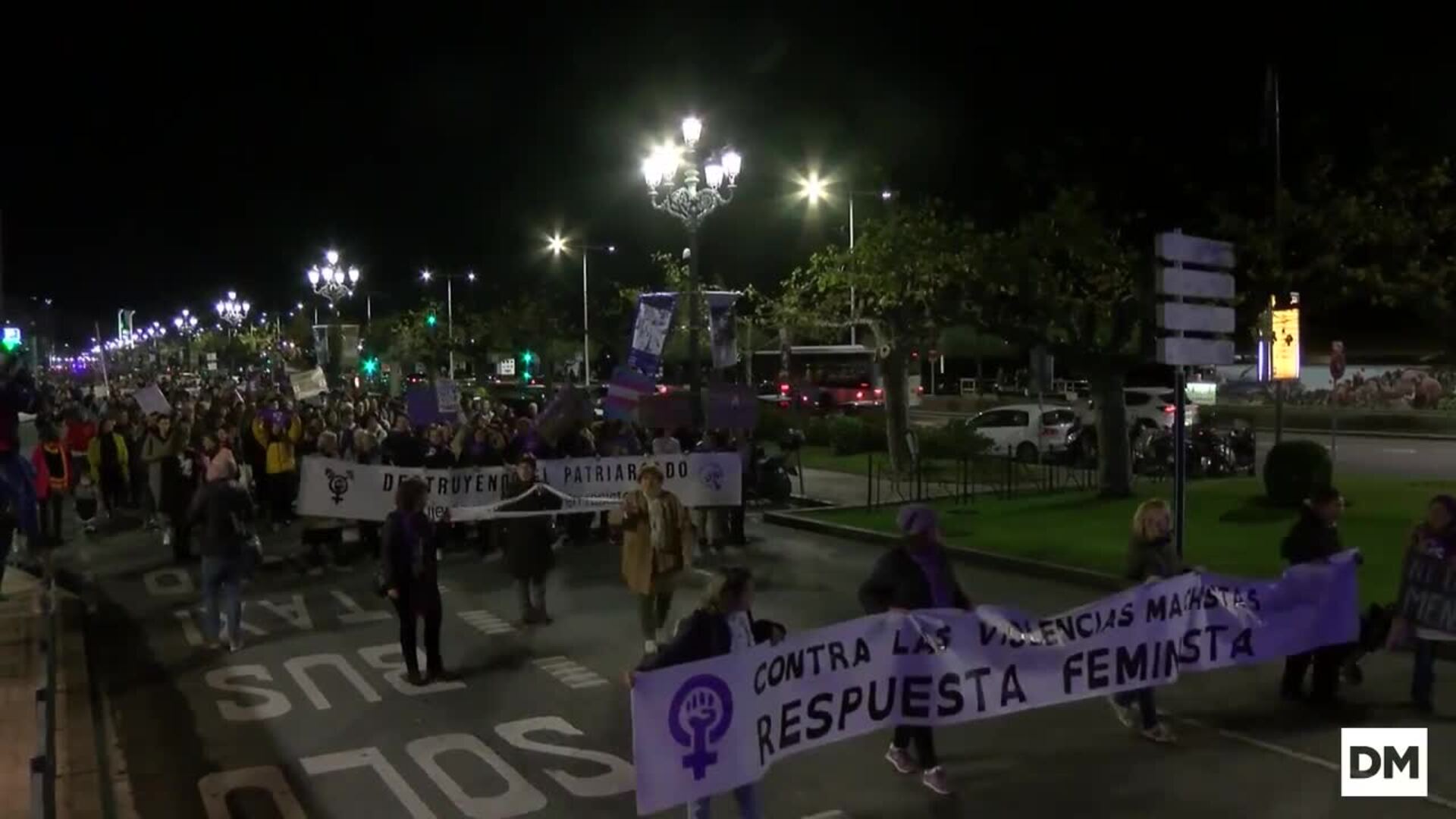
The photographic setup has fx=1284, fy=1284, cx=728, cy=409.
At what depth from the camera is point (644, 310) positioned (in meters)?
19.5

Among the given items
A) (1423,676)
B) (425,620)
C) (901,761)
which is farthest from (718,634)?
(1423,676)

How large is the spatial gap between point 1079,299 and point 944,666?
15.3m

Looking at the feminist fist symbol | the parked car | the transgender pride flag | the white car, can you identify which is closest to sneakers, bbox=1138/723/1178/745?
the feminist fist symbol

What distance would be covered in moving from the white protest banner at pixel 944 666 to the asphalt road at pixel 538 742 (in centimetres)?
51

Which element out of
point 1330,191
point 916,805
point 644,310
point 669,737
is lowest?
point 916,805

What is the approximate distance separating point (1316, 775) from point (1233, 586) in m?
1.33

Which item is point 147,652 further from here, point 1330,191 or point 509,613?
point 1330,191

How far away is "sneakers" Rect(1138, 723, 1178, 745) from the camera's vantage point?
803 centimetres

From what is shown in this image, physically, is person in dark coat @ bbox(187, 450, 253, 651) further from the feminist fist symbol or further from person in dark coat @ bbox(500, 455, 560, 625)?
the feminist fist symbol

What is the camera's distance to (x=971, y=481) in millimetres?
22969

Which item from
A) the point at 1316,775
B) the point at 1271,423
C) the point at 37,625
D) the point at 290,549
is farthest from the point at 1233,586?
the point at 1271,423

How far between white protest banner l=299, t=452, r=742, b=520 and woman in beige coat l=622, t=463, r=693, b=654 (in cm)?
350

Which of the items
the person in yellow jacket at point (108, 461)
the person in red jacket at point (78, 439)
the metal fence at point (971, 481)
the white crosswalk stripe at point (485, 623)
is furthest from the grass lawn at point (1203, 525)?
the person in red jacket at point (78, 439)

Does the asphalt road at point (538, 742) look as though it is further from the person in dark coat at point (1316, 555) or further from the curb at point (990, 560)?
the curb at point (990, 560)
